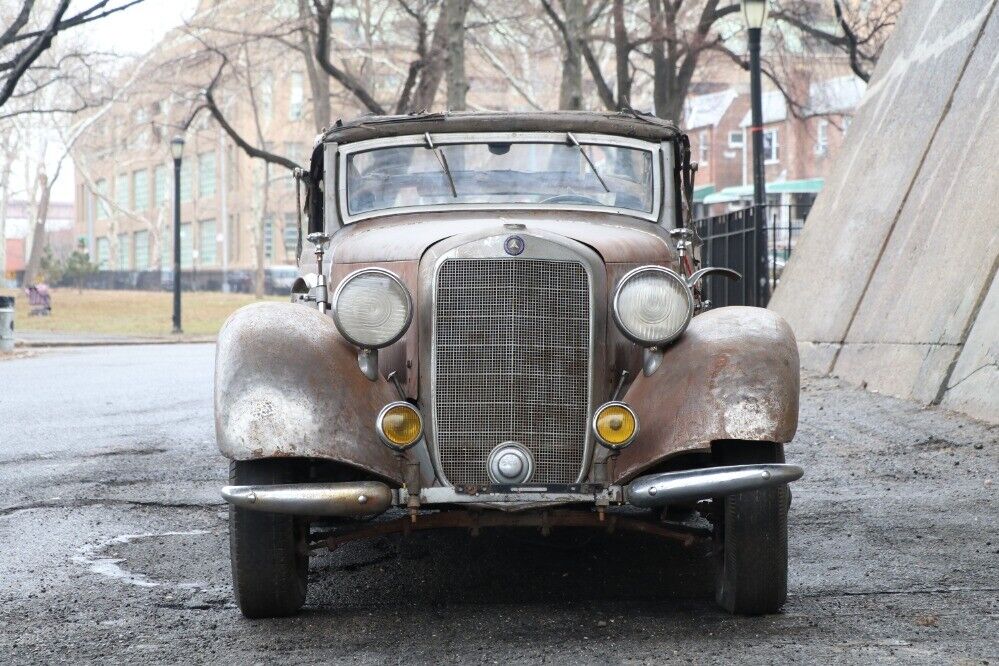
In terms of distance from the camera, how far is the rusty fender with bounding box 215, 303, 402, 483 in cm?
452

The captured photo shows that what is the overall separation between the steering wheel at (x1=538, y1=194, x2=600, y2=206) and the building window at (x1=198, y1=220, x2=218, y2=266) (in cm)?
7249

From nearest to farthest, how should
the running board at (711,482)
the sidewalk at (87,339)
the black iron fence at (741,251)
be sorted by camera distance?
the running board at (711,482) → the black iron fence at (741,251) → the sidewalk at (87,339)

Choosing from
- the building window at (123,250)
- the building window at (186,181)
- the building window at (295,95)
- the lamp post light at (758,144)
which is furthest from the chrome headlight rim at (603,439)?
the building window at (123,250)

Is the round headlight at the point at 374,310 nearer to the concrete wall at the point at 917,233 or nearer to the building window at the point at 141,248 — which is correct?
the concrete wall at the point at 917,233

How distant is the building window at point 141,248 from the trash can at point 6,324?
64.5 metres

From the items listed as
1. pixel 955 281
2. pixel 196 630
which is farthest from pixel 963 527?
pixel 955 281

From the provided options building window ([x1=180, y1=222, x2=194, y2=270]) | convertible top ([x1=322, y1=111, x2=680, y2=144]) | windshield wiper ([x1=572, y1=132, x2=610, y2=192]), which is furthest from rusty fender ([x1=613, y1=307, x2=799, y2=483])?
building window ([x1=180, y1=222, x2=194, y2=270])

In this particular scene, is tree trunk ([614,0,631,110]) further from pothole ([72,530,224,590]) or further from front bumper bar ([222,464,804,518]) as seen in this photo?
front bumper bar ([222,464,804,518])

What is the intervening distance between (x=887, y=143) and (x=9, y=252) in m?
110

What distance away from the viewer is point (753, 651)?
425cm

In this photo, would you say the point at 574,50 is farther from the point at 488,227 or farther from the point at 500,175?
the point at 488,227

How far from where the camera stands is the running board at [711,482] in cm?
433

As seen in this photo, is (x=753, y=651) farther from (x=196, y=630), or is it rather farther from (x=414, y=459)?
(x=196, y=630)

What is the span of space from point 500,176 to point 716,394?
2.02 metres
